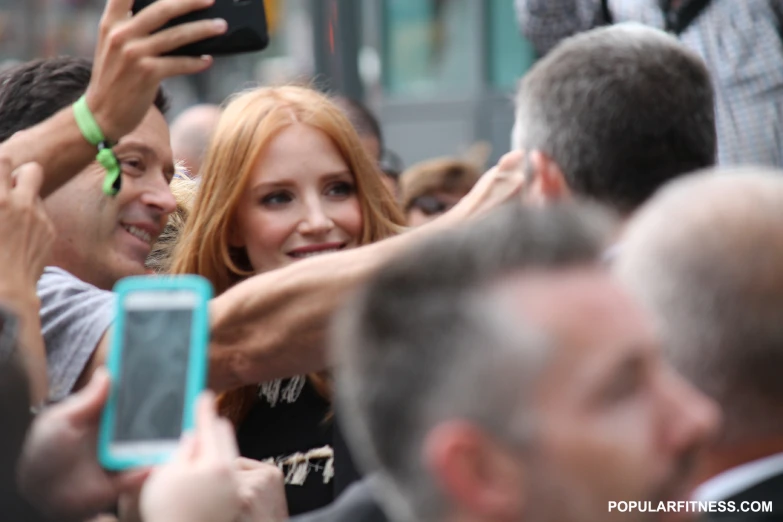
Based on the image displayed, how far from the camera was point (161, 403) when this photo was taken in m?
1.99

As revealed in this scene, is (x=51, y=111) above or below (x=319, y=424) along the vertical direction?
above

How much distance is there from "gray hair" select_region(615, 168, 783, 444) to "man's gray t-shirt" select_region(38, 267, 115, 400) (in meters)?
1.24

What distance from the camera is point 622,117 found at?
2637 mm

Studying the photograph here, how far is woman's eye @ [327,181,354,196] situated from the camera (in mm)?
3762

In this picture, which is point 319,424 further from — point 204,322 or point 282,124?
point 204,322

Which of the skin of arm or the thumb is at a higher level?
the thumb

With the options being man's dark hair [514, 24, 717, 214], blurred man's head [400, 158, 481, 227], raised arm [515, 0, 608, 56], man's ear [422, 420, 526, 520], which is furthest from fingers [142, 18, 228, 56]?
blurred man's head [400, 158, 481, 227]

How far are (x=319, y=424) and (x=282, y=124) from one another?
85 cm

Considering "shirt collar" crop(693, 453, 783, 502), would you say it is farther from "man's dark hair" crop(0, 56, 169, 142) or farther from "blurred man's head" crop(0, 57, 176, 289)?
"man's dark hair" crop(0, 56, 169, 142)

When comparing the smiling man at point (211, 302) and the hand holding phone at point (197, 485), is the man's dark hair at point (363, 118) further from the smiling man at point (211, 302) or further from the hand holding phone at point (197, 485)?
the hand holding phone at point (197, 485)

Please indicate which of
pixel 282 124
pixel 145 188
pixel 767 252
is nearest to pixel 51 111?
pixel 145 188

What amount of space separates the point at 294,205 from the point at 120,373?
1.74m

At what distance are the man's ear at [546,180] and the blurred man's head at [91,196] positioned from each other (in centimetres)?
129

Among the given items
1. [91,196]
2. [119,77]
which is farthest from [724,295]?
[91,196]
